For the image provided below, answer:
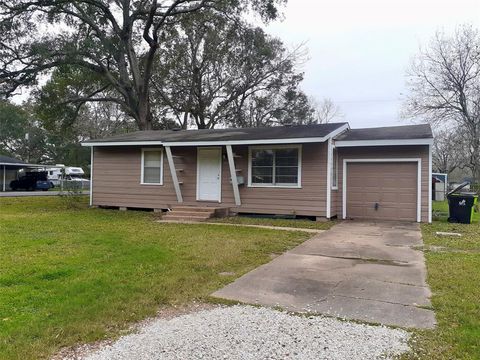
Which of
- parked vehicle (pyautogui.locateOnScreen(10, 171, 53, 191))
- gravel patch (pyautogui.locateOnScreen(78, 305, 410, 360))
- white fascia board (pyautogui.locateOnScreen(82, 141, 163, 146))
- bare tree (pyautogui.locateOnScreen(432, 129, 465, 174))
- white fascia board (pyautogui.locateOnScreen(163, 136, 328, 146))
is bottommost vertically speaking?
gravel patch (pyautogui.locateOnScreen(78, 305, 410, 360))

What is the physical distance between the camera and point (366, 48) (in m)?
19.7

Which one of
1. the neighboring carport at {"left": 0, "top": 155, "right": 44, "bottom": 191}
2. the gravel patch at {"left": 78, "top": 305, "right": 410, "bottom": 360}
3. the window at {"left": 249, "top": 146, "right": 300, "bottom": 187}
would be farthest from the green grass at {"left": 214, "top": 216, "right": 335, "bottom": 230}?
the neighboring carport at {"left": 0, "top": 155, "right": 44, "bottom": 191}

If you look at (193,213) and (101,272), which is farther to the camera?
(193,213)

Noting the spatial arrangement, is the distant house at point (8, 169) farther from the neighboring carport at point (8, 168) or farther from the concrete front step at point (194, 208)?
the concrete front step at point (194, 208)

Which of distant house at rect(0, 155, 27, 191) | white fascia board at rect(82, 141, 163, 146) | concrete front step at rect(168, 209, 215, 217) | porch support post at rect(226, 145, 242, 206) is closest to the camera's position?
porch support post at rect(226, 145, 242, 206)

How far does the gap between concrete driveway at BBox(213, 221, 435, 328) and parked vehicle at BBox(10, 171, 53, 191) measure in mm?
27943

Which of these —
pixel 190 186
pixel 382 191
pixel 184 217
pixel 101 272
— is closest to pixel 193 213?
pixel 184 217

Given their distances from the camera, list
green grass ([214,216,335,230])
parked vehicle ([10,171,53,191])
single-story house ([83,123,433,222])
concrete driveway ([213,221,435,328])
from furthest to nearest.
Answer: parked vehicle ([10,171,53,191])
single-story house ([83,123,433,222])
green grass ([214,216,335,230])
concrete driveway ([213,221,435,328])

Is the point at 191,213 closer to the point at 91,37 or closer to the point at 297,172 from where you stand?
the point at 297,172

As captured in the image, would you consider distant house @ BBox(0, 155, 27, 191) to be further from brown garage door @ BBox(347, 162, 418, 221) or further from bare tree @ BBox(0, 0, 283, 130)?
brown garage door @ BBox(347, 162, 418, 221)

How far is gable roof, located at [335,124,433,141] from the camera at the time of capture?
11.2 m

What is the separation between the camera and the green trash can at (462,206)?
11.1m

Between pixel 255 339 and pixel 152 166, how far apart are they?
11.3 metres

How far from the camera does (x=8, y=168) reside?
3119 cm
